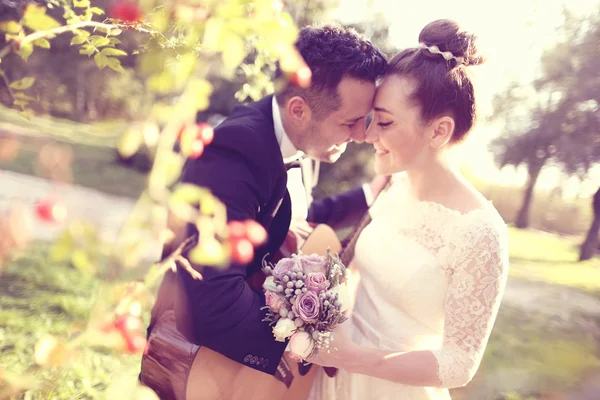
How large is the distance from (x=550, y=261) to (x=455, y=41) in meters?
7.83

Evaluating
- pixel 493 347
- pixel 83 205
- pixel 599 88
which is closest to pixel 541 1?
pixel 599 88

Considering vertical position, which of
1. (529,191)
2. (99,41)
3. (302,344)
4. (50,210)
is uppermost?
(99,41)

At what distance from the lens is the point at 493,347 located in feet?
20.3

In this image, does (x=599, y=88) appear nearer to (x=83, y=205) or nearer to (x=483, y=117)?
(x=483, y=117)

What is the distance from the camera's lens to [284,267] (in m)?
1.91

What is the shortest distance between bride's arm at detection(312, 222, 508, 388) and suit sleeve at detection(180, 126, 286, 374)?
29 cm

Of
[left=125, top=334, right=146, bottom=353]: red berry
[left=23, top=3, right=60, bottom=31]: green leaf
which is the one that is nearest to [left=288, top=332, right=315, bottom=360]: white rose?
[left=125, top=334, right=146, bottom=353]: red berry

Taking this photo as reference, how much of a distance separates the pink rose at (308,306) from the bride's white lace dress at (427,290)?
0.68 meters

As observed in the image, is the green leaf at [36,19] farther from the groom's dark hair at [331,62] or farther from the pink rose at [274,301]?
the groom's dark hair at [331,62]

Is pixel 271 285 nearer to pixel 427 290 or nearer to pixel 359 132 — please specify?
pixel 427 290

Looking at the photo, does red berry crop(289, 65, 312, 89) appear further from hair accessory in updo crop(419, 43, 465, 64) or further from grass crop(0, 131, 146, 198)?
grass crop(0, 131, 146, 198)

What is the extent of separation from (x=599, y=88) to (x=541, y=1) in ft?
5.53

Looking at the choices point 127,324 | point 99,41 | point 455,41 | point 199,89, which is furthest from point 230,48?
point 455,41

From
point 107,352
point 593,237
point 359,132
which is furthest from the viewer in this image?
point 593,237
